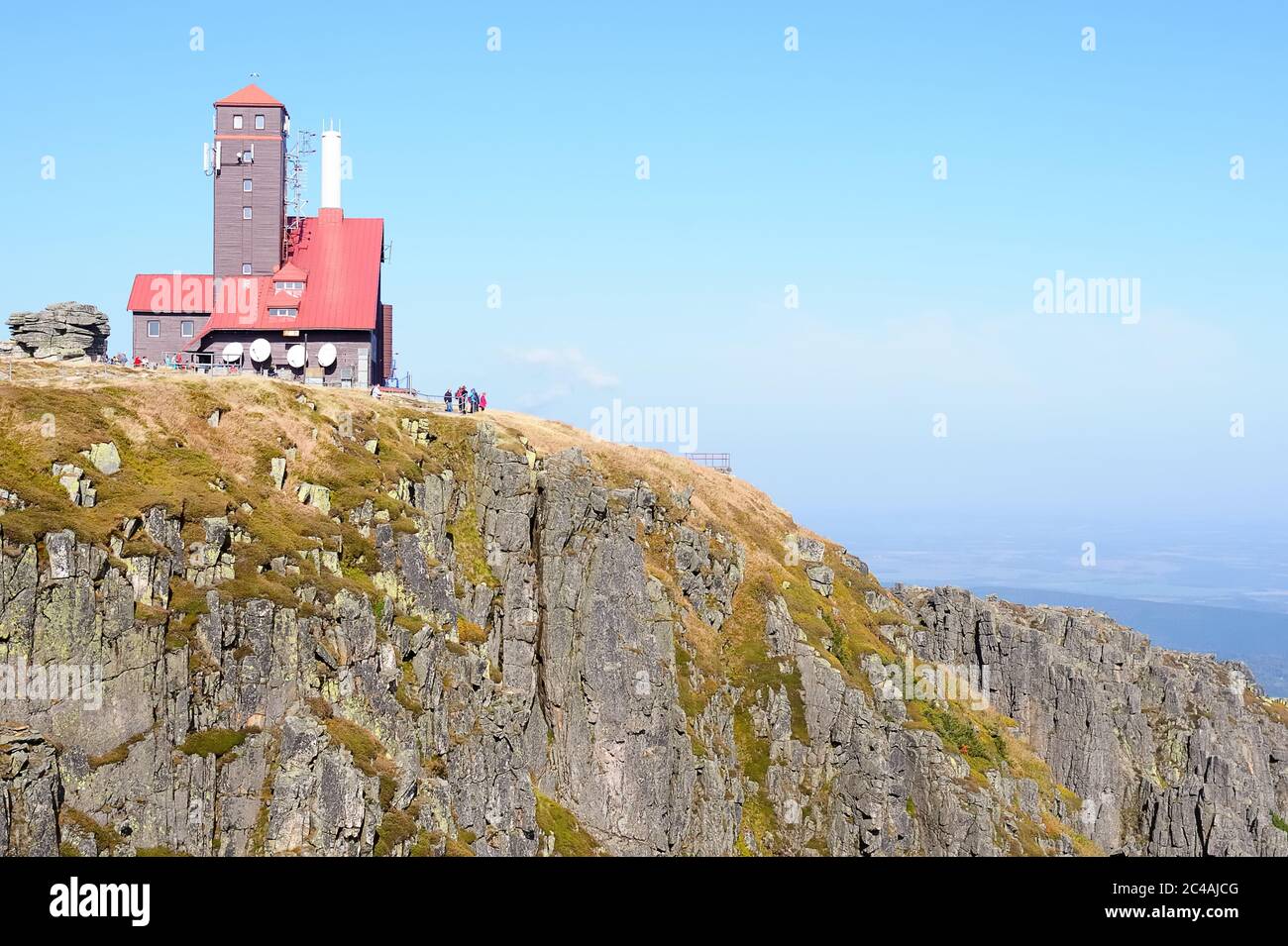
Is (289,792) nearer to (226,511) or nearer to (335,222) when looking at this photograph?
(226,511)

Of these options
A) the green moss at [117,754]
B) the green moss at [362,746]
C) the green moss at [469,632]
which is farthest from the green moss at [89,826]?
the green moss at [469,632]

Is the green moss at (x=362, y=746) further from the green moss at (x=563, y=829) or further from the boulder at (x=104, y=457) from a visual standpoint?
the boulder at (x=104, y=457)

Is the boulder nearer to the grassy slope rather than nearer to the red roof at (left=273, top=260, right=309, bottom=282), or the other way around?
the grassy slope

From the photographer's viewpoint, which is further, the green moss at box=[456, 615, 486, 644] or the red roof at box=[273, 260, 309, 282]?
the red roof at box=[273, 260, 309, 282]

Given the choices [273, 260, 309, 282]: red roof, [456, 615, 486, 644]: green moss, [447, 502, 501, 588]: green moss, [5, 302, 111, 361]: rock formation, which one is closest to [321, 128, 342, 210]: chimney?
[273, 260, 309, 282]: red roof

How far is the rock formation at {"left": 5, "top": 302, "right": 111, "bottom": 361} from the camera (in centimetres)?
8724

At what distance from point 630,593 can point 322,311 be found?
121 feet

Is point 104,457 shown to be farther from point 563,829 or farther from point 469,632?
point 563,829

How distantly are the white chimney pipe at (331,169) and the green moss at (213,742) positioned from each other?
203 feet

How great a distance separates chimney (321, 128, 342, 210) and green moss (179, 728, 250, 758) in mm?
61892

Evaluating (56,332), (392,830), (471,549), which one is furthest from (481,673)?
(56,332)

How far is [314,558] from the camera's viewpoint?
233 ft

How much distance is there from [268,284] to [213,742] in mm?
55127
